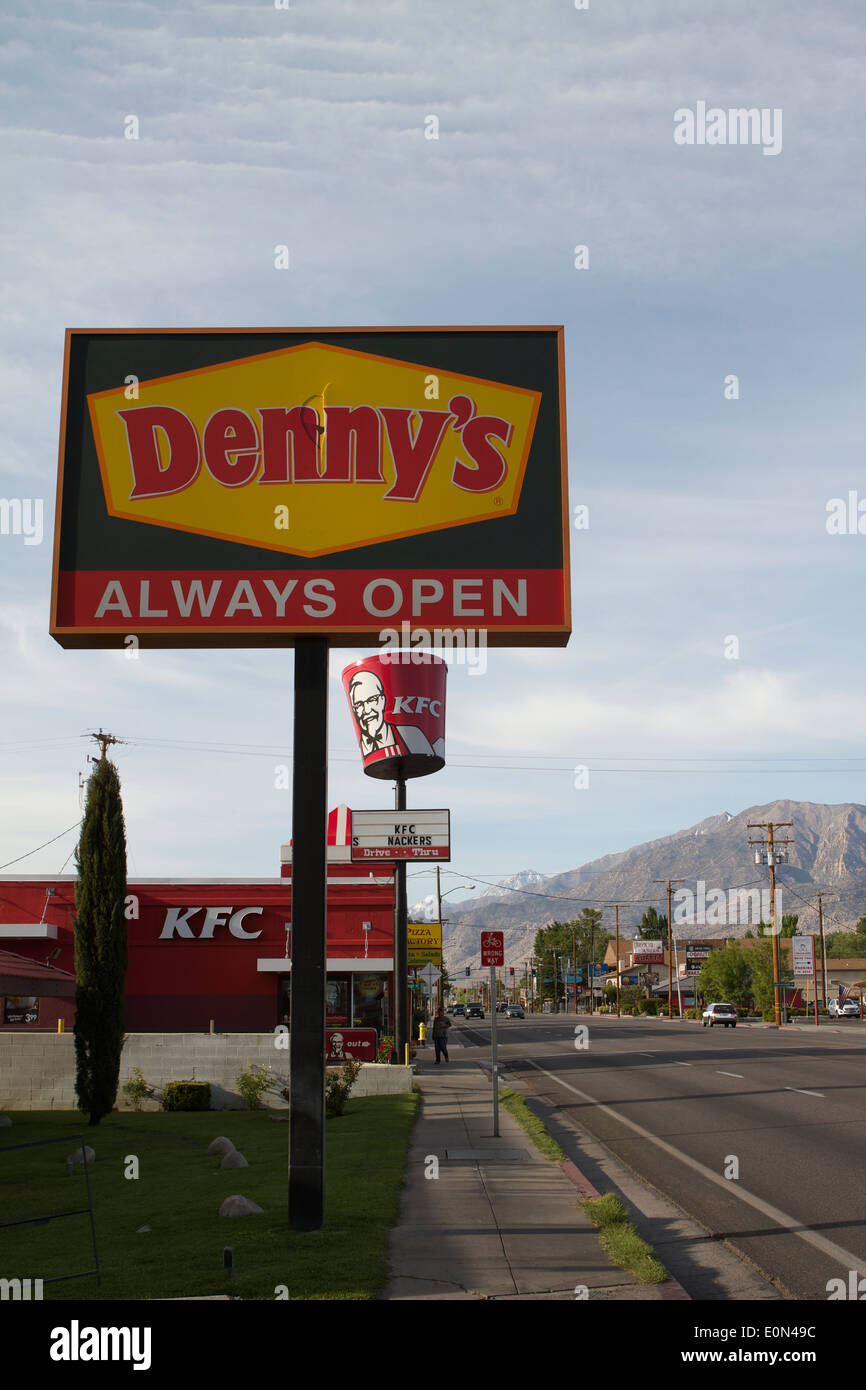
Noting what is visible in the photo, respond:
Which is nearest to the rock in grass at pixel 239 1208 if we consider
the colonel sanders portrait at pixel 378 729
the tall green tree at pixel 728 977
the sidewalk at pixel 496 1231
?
the sidewalk at pixel 496 1231

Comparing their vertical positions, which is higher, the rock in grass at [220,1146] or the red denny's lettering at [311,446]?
the red denny's lettering at [311,446]

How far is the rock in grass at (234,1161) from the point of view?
1452cm

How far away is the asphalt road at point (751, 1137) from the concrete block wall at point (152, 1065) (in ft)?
19.6

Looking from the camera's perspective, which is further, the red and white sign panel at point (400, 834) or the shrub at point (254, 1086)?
the red and white sign panel at point (400, 834)

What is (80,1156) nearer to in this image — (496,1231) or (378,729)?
(496,1231)

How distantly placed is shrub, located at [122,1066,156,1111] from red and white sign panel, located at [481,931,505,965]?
33.1 ft

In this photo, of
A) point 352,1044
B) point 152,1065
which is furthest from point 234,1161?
point 152,1065

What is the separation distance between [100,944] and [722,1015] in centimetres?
5503

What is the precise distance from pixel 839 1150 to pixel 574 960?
137m

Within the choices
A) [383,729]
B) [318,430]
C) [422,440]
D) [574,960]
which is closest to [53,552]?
[318,430]

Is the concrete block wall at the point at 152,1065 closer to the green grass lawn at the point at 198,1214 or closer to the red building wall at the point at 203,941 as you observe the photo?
the green grass lawn at the point at 198,1214

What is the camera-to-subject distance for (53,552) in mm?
11766
